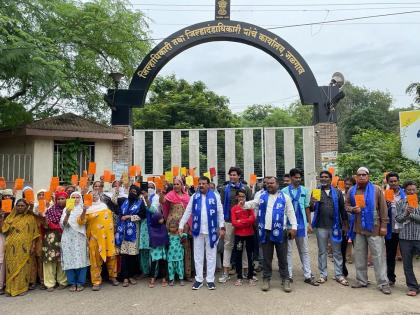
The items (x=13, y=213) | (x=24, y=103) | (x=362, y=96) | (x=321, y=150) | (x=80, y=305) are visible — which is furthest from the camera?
(x=362, y=96)

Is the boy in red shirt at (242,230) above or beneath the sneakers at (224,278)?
above

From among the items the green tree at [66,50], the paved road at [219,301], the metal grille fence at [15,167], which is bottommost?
the paved road at [219,301]

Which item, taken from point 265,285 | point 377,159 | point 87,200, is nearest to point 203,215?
point 265,285

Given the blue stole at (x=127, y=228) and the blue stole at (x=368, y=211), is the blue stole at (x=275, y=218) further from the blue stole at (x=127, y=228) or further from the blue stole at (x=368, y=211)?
the blue stole at (x=127, y=228)

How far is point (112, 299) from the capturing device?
197 inches

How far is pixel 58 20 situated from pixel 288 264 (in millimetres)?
8490

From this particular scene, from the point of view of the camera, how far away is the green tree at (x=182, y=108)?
2195 centimetres

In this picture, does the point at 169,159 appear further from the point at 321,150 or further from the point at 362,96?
the point at 362,96

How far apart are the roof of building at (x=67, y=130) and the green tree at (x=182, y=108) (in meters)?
11.2

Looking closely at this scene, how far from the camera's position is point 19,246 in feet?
17.6

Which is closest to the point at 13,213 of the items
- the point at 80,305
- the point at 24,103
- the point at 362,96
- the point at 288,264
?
the point at 80,305

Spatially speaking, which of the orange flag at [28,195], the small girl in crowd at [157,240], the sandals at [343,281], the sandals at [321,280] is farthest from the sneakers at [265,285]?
the orange flag at [28,195]

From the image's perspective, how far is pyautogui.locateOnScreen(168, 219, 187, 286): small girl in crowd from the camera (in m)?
5.65

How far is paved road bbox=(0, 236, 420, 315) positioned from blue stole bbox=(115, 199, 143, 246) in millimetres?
687
